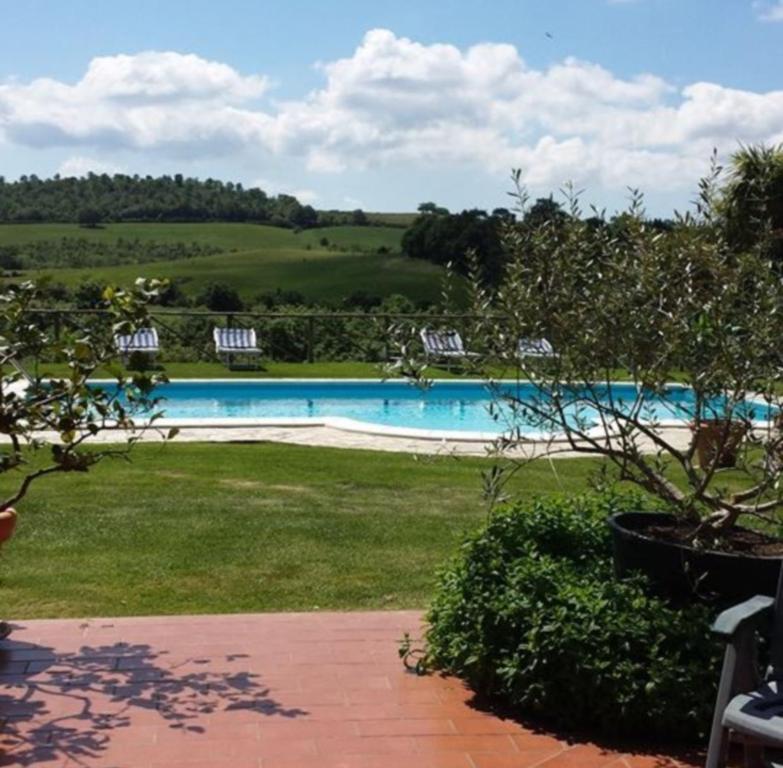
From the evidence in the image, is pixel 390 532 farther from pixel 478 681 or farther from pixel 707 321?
pixel 707 321

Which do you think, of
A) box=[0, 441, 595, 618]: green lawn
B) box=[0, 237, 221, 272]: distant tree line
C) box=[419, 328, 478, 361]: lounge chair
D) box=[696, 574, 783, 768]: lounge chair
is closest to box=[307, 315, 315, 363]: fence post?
box=[0, 441, 595, 618]: green lawn

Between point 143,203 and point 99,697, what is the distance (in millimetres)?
56428

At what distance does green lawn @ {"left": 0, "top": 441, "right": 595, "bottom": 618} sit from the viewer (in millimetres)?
5055

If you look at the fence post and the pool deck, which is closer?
the pool deck

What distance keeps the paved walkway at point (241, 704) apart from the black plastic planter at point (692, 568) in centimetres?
62

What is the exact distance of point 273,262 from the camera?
149ft

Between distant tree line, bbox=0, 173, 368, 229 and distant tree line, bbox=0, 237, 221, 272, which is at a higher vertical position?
distant tree line, bbox=0, 173, 368, 229

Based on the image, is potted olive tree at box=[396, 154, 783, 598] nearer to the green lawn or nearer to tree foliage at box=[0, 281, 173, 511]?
the green lawn

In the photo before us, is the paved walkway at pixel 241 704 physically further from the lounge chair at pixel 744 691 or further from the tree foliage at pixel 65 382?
the tree foliage at pixel 65 382

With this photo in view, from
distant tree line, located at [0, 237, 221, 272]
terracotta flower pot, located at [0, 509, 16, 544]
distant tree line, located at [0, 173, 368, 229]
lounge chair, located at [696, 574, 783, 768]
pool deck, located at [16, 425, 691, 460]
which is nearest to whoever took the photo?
lounge chair, located at [696, 574, 783, 768]

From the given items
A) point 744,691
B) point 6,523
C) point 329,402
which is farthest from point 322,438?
point 744,691

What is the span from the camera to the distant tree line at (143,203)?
180 ft

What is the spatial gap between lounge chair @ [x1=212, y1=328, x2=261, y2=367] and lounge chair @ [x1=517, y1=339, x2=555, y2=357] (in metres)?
14.6

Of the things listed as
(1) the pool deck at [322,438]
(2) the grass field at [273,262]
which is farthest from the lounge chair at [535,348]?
(2) the grass field at [273,262]
